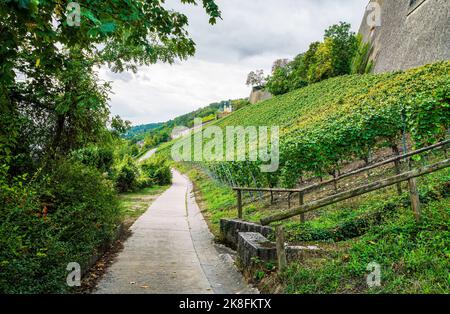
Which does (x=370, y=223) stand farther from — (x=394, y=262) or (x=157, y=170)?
(x=157, y=170)

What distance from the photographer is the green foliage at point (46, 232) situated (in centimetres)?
384

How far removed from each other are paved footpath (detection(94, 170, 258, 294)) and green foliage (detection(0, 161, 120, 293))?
709mm

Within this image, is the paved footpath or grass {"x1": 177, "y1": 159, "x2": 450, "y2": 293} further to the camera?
the paved footpath

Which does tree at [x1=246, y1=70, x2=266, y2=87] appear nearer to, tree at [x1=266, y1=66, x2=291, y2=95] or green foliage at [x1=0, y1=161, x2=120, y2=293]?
tree at [x1=266, y1=66, x2=291, y2=95]

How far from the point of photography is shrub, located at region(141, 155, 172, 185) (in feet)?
108

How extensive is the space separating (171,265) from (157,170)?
27.3 meters

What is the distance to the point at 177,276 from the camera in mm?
5820

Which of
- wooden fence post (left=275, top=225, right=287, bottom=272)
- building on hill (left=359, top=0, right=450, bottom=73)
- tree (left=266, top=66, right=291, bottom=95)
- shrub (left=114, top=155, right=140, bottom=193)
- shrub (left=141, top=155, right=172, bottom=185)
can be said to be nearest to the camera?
wooden fence post (left=275, top=225, right=287, bottom=272)

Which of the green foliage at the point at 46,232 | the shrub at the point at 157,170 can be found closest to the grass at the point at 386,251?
the green foliage at the point at 46,232

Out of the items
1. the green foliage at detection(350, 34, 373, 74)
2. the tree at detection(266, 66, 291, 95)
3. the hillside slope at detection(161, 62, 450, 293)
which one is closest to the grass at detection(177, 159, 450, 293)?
the hillside slope at detection(161, 62, 450, 293)

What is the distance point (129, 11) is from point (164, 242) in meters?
6.42

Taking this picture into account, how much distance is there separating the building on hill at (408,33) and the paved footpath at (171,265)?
1952 cm

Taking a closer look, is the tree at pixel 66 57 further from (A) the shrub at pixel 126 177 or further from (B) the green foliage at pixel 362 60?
(B) the green foliage at pixel 362 60
